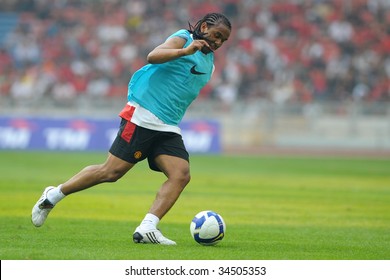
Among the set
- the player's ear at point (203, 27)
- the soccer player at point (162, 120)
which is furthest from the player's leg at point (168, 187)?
the player's ear at point (203, 27)

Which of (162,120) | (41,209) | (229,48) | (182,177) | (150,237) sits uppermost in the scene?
(229,48)

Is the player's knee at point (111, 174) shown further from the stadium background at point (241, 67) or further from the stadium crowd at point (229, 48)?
the stadium crowd at point (229, 48)

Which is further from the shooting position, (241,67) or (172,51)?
(241,67)

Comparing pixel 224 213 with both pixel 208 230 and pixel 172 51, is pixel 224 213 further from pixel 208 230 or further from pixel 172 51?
pixel 172 51

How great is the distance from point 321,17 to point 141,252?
33463 millimetres

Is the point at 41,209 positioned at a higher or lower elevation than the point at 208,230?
higher

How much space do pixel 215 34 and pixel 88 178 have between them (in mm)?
2110

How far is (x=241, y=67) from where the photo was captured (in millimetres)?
38375

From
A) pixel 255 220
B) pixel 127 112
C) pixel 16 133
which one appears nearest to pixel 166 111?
pixel 127 112

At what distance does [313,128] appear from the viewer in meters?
34.8

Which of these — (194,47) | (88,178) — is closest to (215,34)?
(194,47)

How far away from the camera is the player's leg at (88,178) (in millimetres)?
9906

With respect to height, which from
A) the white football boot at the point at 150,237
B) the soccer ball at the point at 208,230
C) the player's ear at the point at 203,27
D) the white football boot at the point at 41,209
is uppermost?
the player's ear at the point at 203,27

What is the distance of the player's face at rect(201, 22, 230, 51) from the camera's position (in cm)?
978
